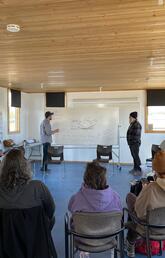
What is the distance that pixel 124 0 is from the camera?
83.7 inches

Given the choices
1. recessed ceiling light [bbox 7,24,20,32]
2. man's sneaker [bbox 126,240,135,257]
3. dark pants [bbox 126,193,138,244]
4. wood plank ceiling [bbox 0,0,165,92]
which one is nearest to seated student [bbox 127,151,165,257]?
dark pants [bbox 126,193,138,244]

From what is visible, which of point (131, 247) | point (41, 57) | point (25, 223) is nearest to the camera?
point (25, 223)

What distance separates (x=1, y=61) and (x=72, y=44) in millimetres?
1499

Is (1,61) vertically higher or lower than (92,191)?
higher

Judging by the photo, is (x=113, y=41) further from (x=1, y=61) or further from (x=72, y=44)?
(x=1, y=61)

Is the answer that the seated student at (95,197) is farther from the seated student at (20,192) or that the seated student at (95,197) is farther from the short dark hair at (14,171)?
the short dark hair at (14,171)

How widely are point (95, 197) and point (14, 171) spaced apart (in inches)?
26.0

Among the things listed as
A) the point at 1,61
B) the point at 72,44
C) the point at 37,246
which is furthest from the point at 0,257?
the point at 1,61

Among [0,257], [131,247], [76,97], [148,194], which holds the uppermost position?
[76,97]

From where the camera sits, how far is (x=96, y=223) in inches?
79.1

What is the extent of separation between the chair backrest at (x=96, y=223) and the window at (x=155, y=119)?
6.35m

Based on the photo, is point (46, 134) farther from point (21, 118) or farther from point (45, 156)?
point (21, 118)

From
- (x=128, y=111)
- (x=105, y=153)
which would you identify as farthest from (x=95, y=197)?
(x=128, y=111)

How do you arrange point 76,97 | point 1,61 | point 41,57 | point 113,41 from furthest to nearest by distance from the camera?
point 76,97, point 1,61, point 41,57, point 113,41
